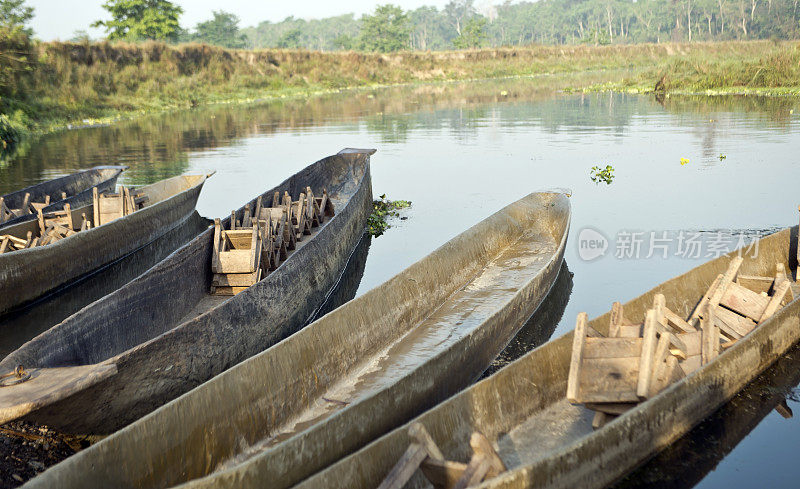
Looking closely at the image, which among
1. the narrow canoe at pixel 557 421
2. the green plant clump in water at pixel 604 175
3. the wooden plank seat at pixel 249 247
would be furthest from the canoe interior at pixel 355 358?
the green plant clump in water at pixel 604 175

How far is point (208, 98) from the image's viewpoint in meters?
45.2

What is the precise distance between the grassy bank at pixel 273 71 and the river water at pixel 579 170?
9.35 feet

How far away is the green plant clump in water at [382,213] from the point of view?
1243 centimetres

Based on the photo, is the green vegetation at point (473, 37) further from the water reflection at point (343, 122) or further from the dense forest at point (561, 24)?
the water reflection at point (343, 122)

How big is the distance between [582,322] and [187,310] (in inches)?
176

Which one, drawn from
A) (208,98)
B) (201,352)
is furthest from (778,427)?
(208,98)

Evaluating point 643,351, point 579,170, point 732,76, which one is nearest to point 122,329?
point 643,351

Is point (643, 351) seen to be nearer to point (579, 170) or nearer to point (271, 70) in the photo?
point (579, 170)

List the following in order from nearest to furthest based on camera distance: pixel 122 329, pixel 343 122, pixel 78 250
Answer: pixel 122 329
pixel 78 250
pixel 343 122

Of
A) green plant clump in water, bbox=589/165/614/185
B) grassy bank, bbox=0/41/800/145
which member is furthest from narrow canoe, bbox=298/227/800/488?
grassy bank, bbox=0/41/800/145

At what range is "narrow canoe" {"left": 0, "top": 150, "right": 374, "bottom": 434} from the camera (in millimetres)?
4570

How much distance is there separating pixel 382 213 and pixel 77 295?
18.8ft

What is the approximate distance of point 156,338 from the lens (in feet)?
17.4

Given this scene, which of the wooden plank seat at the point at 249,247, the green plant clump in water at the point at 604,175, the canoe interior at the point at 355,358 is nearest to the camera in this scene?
the canoe interior at the point at 355,358
